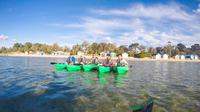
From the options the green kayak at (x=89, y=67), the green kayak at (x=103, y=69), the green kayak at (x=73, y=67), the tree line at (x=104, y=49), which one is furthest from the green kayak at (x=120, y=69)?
the tree line at (x=104, y=49)

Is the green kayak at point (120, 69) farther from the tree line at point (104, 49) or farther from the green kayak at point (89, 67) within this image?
the tree line at point (104, 49)

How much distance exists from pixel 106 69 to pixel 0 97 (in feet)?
71.0

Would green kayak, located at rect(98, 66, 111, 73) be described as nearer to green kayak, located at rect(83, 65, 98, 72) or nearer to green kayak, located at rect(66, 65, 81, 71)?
green kayak, located at rect(83, 65, 98, 72)

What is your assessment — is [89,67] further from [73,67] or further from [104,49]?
[104,49]

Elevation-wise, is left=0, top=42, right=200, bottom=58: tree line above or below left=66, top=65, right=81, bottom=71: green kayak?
above

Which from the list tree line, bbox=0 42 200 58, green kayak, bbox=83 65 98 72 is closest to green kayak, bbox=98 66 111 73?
green kayak, bbox=83 65 98 72

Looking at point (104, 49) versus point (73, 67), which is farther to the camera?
point (104, 49)

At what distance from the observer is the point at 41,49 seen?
625 ft

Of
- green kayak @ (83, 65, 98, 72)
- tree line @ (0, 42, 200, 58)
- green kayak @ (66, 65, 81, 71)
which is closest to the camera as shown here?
green kayak @ (83, 65, 98, 72)

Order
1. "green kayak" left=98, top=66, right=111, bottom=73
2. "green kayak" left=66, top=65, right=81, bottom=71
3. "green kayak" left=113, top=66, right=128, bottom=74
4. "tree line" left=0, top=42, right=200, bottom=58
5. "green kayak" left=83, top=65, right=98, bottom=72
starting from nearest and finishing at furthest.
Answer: "green kayak" left=98, top=66, right=111, bottom=73
"green kayak" left=113, top=66, right=128, bottom=74
"green kayak" left=83, top=65, right=98, bottom=72
"green kayak" left=66, top=65, right=81, bottom=71
"tree line" left=0, top=42, right=200, bottom=58

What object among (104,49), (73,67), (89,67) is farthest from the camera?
(104,49)

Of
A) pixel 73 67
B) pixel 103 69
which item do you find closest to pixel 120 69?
pixel 103 69

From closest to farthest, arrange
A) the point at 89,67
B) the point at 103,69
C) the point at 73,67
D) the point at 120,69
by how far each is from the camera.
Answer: the point at 103,69 < the point at 120,69 < the point at 89,67 < the point at 73,67

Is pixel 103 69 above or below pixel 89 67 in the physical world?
below
